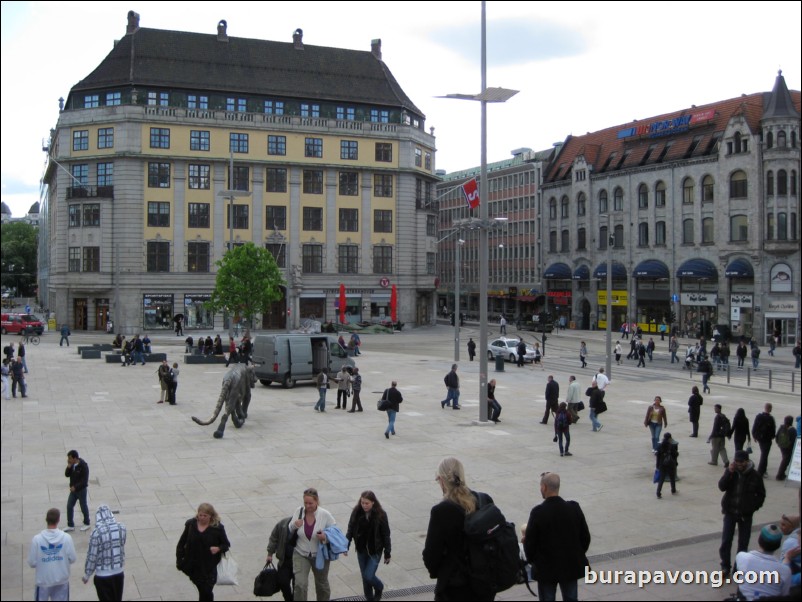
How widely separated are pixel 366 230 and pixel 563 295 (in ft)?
74.4

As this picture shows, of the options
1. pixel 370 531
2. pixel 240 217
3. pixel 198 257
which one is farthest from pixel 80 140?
pixel 370 531

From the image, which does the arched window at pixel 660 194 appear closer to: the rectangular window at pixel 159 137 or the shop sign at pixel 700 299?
the shop sign at pixel 700 299

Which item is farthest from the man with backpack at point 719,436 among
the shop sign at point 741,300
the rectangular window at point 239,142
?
the rectangular window at point 239,142

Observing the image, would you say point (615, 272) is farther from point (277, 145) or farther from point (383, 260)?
point (277, 145)

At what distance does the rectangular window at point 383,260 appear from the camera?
71875 mm

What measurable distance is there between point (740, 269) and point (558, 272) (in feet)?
72.5

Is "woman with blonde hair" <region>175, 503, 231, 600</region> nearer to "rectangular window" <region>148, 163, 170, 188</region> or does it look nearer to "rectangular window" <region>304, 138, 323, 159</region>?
"rectangular window" <region>148, 163, 170, 188</region>

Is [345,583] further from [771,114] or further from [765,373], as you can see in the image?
[771,114]

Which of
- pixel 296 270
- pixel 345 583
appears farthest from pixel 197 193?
pixel 345 583

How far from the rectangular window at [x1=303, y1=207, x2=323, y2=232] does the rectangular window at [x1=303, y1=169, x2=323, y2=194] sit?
1.61 meters

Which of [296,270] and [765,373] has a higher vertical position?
[296,270]

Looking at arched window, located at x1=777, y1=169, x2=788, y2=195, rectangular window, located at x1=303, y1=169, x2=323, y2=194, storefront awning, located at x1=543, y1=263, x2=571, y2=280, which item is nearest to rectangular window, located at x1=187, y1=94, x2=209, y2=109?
rectangular window, located at x1=303, y1=169, x2=323, y2=194

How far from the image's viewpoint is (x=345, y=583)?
32.9 ft

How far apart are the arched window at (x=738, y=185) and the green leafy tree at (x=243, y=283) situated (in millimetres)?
36754
